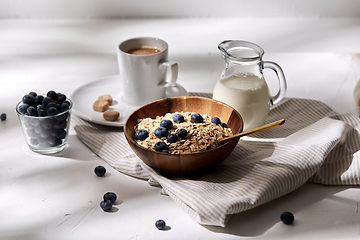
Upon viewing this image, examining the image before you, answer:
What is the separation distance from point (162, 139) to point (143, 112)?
136mm

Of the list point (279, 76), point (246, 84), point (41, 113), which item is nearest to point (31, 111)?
point (41, 113)

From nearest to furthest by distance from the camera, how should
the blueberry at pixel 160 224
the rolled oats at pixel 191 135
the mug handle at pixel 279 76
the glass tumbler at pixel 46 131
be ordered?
the blueberry at pixel 160 224
the rolled oats at pixel 191 135
the glass tumbler at pixel 46 131
the mug handle at pixel 279 76

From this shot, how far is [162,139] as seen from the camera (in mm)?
995

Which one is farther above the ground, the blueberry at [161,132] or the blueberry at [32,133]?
the blueberry at [161,132]

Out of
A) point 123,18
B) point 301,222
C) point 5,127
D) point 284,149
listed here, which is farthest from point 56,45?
point 301,222

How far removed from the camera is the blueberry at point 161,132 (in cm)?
99

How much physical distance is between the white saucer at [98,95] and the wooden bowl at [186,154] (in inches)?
5.3

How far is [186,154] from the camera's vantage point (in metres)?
0.90

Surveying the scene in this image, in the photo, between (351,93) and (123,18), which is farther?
(123,18)

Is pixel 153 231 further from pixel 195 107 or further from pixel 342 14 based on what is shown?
pixel 342 14

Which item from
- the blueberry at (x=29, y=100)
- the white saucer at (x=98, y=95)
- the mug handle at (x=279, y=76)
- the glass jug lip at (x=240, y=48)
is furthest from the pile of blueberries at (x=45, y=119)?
the mug handle at (x=279, y=76)

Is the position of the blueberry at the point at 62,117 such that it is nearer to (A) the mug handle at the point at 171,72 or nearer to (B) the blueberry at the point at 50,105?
(B) the blueberry at the point at 50,105

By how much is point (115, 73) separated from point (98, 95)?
0.32 meters

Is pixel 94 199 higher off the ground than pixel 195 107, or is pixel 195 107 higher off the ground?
pixel 195 107
